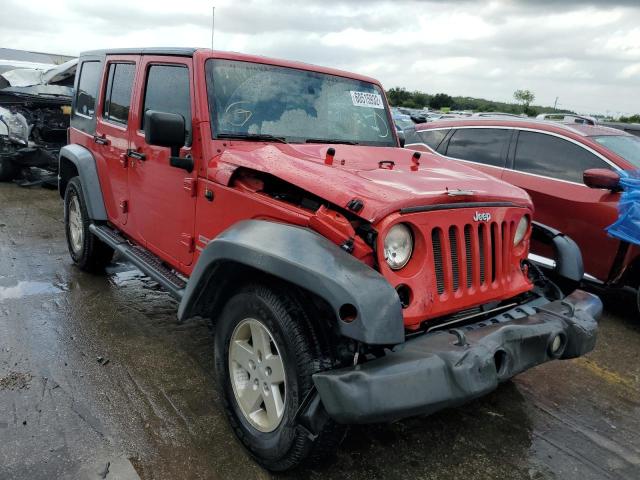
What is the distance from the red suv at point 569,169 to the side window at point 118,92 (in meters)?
3.44

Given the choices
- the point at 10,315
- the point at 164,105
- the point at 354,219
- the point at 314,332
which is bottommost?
the point at 10,315

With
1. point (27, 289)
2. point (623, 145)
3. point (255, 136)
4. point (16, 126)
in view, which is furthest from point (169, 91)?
point (16, 126)

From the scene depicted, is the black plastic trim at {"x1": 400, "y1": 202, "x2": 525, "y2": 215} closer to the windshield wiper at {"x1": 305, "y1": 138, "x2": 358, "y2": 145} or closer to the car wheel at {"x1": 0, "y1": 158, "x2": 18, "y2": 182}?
the windshield wiper at {"x1": 305, "y1": 138, "x2": 358, "y2": 145}

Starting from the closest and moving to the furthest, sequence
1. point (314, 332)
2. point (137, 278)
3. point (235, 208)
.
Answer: point (314, 332), point (235, 208), point (137, 278)

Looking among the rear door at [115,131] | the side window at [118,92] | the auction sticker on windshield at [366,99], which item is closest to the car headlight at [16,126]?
the rear door at [115,131]

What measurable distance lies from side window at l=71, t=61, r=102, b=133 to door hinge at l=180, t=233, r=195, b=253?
6.74ft

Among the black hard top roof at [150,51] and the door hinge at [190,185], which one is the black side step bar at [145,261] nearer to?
the door hinge at [190,185]

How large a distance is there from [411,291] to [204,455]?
1.35 meters

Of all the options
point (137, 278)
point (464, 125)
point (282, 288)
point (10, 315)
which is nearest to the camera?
point (282, 288)

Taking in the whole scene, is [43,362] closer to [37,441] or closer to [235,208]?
[37,441]

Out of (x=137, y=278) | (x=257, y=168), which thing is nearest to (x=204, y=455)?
(x=257, y=168)

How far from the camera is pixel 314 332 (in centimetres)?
237

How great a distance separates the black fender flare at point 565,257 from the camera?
11.1 ft

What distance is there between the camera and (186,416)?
121 inches
